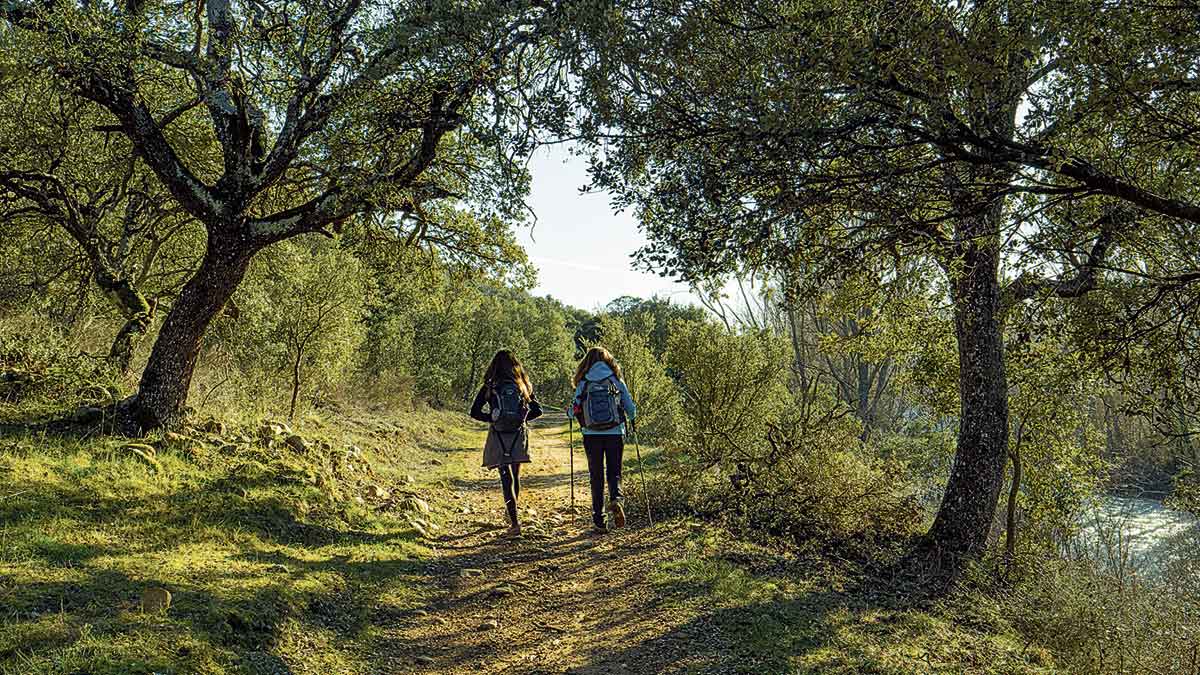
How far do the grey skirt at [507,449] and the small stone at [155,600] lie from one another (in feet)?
13.8

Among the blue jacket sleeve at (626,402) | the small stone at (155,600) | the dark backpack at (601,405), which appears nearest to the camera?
the small stone at (155,600)

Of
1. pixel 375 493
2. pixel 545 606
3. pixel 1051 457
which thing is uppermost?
pixel 375 493

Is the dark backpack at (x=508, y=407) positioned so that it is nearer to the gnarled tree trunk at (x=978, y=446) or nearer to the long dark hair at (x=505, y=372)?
the long dark hair at (x=505, y=372)

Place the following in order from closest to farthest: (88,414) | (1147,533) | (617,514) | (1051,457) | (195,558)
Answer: (195,558) < (88,414) < (617,514) < (1051,457) < (1147,533)

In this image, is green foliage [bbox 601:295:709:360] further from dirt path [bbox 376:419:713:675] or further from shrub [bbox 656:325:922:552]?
dirt path [bbox 376:419:713:675]

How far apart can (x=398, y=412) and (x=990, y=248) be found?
2336 centimetres

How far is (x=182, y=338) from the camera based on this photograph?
26.4 ft

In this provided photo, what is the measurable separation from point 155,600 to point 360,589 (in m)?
1.98

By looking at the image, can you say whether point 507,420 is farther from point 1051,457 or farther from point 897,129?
point 1051,457

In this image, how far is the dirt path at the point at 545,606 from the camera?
4.89m

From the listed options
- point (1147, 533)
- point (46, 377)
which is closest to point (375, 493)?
point (46, 377)

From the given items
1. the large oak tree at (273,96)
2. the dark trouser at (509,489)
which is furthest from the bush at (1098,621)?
the large oak tree at (273,96)

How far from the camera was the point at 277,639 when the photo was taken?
4570mm

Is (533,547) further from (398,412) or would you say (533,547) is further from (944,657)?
(398,412)
